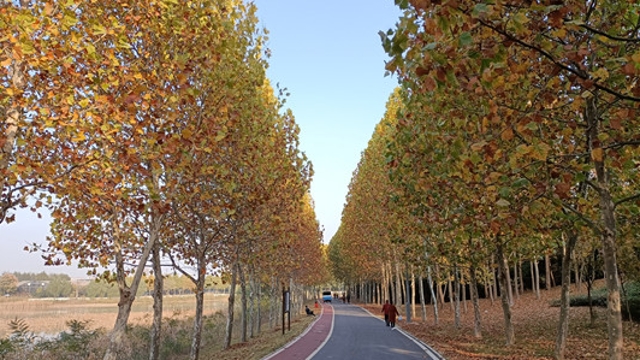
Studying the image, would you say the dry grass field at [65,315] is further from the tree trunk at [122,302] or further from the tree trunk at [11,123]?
the tree trunk at [11,123]

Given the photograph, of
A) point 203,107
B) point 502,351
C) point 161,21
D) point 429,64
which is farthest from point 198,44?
point 502,351

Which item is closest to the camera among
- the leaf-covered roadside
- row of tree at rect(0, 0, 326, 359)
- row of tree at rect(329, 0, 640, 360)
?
row of tree at rect(329, 0, 640, 360)

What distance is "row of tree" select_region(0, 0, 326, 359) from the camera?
6.45 m

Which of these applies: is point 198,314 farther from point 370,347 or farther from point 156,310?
point 370,347

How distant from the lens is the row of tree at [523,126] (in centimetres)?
390

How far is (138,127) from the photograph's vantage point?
6.80 metres

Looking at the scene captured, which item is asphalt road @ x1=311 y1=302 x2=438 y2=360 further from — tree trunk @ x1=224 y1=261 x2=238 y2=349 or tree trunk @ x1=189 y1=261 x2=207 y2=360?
tree trunk @ x1=224 y1=261 x2=238 y2=349

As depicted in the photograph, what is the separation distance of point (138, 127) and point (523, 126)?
562 cm

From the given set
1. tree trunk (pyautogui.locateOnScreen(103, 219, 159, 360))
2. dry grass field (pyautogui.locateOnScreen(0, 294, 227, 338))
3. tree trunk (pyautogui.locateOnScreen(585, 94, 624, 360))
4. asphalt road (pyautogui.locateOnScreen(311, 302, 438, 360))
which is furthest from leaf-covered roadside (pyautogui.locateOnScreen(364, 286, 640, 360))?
dry grass field (pyautogui.locateOnScreen(0, 294, 227, 338))

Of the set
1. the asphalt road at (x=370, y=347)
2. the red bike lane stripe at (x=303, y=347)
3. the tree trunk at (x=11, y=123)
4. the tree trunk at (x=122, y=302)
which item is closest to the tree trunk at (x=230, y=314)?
the red bike lane stripe at (x=303, y=347)

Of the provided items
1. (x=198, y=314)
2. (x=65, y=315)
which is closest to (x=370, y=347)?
(x=198, y=314)

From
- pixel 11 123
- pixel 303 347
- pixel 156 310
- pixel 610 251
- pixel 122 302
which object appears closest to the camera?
pixel 11 123

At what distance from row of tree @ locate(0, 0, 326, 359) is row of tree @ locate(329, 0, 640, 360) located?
406 cm

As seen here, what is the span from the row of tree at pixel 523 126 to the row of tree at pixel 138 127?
4061 millimetres
